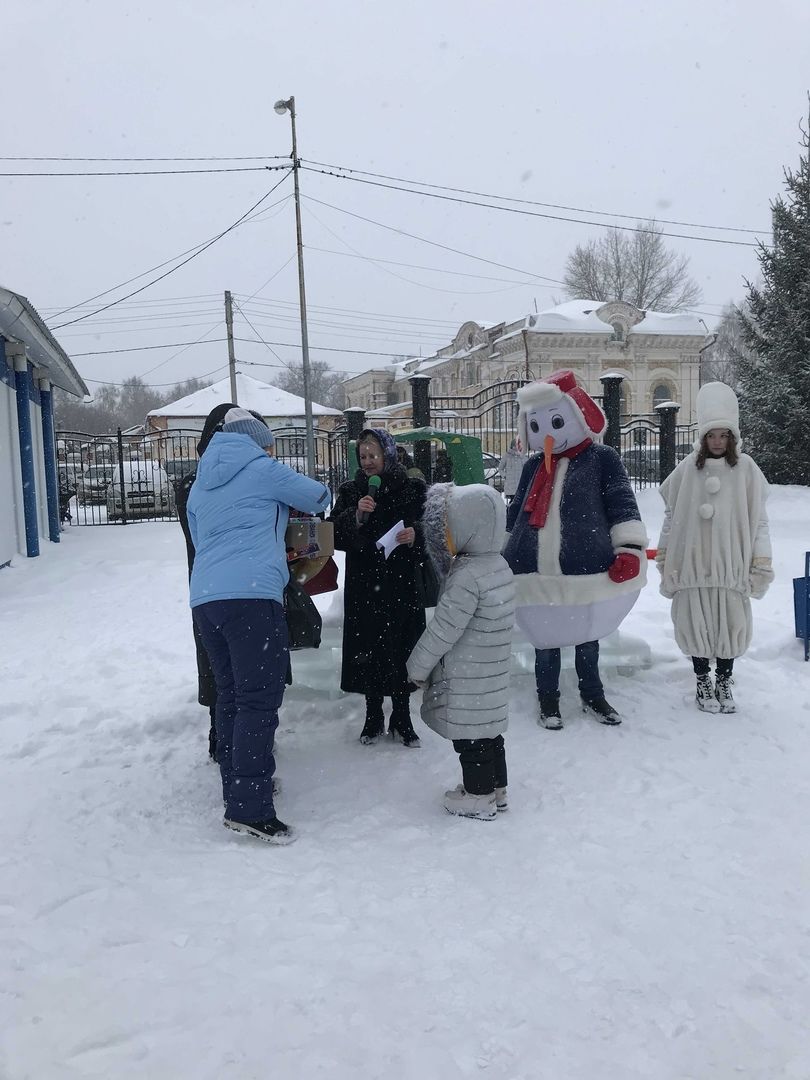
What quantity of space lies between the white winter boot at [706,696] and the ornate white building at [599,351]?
26.4 m

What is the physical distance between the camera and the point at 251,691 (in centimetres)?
301

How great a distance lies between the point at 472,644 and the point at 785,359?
50.9 feet

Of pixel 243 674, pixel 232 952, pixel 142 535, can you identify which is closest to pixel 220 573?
pixel 243 674

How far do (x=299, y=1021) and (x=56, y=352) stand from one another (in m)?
10.9

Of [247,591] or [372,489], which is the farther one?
[372,489]

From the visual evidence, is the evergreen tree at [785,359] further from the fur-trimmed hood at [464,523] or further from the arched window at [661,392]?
the arched window at [661,392]

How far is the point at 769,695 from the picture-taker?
15.0ft

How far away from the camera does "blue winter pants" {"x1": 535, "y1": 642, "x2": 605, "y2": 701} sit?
4148mm

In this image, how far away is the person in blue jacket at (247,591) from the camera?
2.99 m

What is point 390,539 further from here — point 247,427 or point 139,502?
point 139,502

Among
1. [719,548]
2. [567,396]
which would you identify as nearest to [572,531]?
[567,396]

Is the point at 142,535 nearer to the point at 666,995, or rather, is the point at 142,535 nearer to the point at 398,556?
the point at 398,556

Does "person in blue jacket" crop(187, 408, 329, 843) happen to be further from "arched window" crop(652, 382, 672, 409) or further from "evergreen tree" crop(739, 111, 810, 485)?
"arched window" crop(652, 382, 672, 409)

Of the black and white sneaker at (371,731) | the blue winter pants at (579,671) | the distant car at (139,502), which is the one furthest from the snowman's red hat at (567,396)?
the distant car at (139,502)
